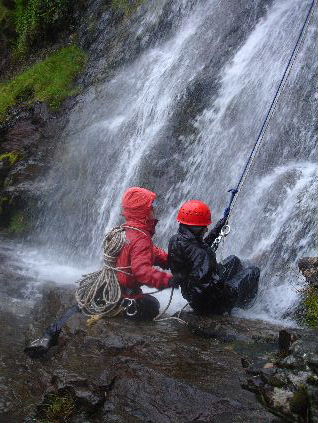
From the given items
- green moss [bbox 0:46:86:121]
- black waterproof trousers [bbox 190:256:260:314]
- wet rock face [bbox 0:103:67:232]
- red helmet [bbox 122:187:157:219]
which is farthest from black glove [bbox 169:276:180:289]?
green moss [bbox 0:46:86:121]

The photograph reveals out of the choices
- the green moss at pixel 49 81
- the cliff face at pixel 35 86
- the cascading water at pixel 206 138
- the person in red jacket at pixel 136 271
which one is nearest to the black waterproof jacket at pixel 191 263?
the person in red jacket at pixel 136 271

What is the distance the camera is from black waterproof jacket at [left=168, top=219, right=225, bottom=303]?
521 centimetres

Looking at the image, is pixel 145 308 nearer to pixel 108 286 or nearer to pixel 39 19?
pixel 108 286

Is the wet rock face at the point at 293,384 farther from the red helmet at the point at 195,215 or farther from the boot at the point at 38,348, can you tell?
the boot at the point at 38,348

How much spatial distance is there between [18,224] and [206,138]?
217 inches

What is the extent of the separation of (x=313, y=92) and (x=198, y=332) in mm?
5318

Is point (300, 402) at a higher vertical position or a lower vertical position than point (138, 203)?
lower

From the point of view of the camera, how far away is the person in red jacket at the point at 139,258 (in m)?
5.23

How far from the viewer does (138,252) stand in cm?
529

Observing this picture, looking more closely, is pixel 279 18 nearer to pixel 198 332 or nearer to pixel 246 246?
pixel 246 246

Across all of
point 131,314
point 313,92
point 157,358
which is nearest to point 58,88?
point 313,92

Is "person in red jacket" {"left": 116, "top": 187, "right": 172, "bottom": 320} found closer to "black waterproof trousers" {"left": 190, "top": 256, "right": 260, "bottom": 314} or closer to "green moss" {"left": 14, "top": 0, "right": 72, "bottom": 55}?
"black waterproof trousers" {"left": 190, "top": 256, "right": 260, "bottom": 314}

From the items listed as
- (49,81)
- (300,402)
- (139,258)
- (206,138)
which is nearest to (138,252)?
(139,258)

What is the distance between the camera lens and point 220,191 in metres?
8.92
